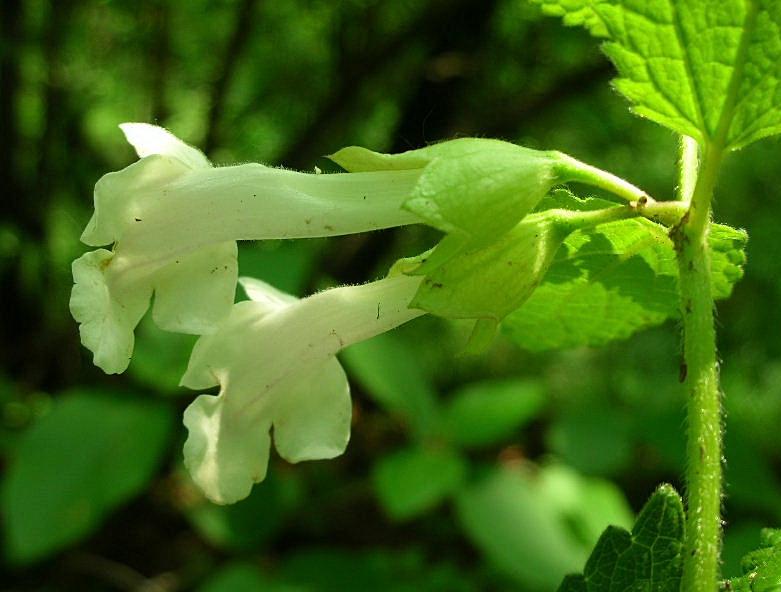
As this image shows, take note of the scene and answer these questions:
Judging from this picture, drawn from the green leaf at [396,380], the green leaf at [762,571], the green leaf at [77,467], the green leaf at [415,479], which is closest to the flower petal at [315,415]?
the green leaf at [762,571]

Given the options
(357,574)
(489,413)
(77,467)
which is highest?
(489,413)

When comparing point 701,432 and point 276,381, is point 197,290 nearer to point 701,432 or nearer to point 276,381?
point 276,381

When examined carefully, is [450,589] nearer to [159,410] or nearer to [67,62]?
[159,410]

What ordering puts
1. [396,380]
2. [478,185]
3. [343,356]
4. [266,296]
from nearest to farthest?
[478,185], [266,296], [396,380], [343,356]

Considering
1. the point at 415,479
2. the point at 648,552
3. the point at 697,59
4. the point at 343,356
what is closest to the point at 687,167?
the point at 697,59

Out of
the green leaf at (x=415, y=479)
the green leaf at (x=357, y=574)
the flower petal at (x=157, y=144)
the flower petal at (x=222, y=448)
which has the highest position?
the flower petal at (x=157, y=144)

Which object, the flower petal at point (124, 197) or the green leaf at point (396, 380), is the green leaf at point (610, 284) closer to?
the flower petal at point (124, 197)
